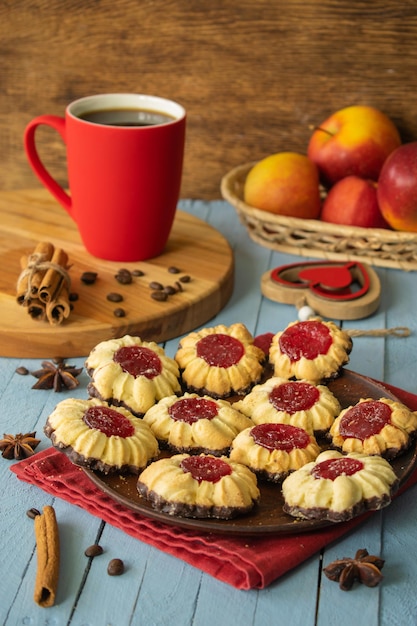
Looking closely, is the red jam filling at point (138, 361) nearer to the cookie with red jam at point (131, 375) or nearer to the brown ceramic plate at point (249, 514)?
the cookie with red jam at point (131, 375)

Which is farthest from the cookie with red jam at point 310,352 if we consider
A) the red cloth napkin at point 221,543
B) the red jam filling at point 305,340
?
the red cloth napkin at point 221,543

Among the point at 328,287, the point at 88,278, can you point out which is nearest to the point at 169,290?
the point at 88,278

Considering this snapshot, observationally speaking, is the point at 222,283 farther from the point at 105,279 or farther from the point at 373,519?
the point at 373,519

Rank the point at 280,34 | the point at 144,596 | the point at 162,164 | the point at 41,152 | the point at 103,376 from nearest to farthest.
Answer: the point at 144,596 → the point at 103,376 → the point at 162,164 → the point at 280,34 → the point at 41,152

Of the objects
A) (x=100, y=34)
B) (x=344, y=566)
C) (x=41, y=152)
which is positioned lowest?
(x=41, y=152)

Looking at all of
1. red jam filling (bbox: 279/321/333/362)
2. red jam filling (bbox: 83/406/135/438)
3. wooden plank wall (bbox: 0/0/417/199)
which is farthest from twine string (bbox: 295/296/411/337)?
wooden plank wall (bbox: 0/0/417/199)

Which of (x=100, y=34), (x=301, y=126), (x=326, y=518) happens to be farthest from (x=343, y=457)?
(x=100, y=34)

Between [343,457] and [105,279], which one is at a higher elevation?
[343,457]

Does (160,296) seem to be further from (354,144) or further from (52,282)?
(354,144)
